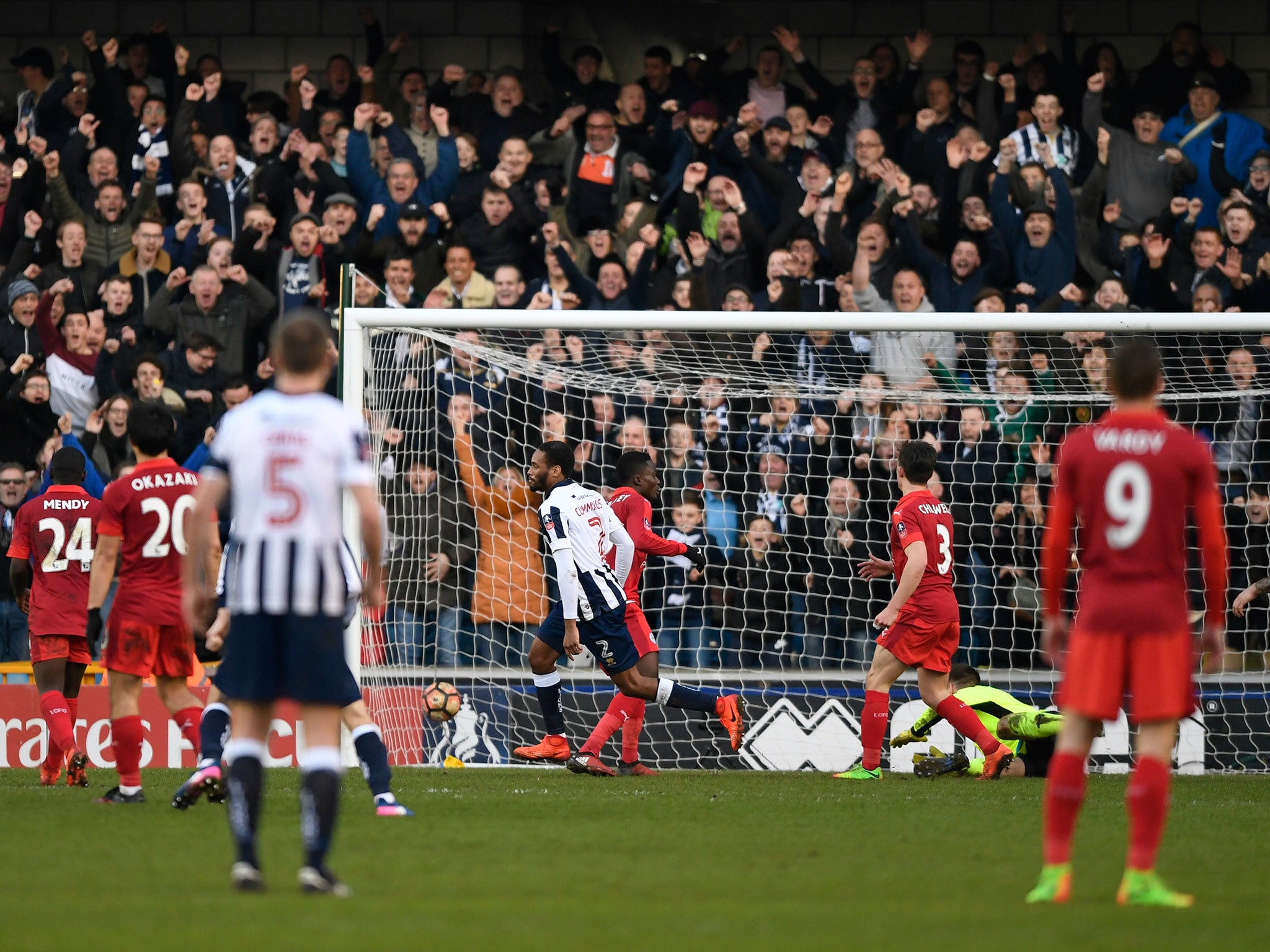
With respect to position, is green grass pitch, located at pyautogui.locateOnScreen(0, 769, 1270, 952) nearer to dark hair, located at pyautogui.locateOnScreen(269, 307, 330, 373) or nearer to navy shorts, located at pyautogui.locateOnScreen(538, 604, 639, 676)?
navy shorts, located at pyautogui.locateOnScreen(538, 604, 639, 676)

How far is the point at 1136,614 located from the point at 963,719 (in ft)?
16.0

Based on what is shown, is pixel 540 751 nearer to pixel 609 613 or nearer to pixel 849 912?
pixel 609 613

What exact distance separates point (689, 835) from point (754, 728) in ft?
15.5

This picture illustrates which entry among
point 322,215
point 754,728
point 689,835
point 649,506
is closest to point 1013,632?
point 754,728

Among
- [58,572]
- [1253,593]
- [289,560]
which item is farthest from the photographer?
[1253,593]

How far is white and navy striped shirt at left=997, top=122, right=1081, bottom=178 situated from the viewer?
48.2 feet

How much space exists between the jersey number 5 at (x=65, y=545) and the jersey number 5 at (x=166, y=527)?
6.15 feet

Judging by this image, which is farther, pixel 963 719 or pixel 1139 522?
pixel 963 719

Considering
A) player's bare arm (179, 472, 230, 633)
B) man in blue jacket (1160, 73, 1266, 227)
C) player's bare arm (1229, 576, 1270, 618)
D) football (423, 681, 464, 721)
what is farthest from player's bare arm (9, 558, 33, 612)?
man in blue jacket (1160, 73, 1266, 227)

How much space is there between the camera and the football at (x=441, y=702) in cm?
1129

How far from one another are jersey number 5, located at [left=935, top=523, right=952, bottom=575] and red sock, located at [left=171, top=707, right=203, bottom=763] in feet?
14.8

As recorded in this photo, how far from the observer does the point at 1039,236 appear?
45.3ft

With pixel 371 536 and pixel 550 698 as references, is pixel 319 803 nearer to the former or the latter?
pixel 371 536

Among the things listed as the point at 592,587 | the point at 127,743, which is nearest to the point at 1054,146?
the point at 592,587
